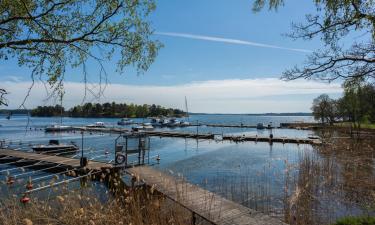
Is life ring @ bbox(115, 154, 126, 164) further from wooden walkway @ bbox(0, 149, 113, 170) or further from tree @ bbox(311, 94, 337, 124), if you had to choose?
tree @ bbox(311, 94, 337, 124)

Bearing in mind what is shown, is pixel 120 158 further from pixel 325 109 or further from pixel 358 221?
pixel 325 109

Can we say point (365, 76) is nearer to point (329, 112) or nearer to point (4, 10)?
point (4, 10)

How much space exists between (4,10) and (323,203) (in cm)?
1393

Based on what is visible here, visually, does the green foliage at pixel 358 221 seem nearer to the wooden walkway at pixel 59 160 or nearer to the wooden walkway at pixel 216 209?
the wooden walkway at pixel 216 209

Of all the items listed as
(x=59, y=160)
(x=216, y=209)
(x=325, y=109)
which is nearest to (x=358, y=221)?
(x=216, y=209)

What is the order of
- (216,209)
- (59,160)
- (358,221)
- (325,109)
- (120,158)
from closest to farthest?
(358,221) → (216,209) → (120,158) → (59,160) → (325,109)

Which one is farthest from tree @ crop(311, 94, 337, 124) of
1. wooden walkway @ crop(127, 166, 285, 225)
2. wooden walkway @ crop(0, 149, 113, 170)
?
wooden walkway @ crop(127, 166, 285, 225)

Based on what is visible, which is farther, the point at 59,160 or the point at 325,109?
the point at 325,109

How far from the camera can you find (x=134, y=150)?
21.3 metres

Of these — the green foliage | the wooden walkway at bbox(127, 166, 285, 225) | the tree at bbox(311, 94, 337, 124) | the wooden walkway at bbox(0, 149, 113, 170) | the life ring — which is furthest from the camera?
the tree at bbox(311, 94, 337, 124)

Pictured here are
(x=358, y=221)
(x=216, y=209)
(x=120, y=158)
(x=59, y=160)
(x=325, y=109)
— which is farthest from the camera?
(x=325, y=109)

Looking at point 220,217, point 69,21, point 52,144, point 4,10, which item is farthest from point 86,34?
point 52,144

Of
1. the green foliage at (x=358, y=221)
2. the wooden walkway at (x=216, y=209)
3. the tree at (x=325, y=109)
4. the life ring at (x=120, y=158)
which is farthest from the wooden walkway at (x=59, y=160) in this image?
the tree at (x=325, y=109)

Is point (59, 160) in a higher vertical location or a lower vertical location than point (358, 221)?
lower
